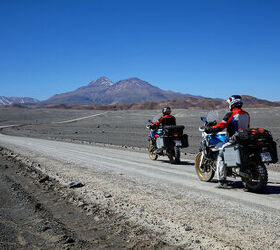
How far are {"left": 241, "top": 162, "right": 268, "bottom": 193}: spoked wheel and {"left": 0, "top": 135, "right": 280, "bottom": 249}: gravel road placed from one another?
180mm

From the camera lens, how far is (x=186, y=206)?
6.06 metres

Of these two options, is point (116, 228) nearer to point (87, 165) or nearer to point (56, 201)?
point (56, 201)

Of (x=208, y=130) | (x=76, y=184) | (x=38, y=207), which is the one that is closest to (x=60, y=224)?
(x=38, y=207)

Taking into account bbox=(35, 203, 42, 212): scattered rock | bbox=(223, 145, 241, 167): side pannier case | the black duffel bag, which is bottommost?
bbox=(35, 203, 42, 212): scattered rock

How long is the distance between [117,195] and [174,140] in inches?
212

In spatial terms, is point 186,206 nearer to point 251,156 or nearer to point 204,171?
point 251,156

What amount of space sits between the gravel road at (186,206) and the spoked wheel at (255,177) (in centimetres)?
18

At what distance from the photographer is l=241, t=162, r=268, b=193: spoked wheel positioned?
662 centimetres

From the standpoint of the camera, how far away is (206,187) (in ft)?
25.1

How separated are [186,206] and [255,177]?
1.79 metres

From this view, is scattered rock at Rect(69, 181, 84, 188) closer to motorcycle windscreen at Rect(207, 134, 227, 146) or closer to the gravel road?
the gravel road

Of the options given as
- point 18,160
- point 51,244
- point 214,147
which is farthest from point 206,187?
point 18,160

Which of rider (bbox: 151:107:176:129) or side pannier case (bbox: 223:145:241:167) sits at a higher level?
rider (bbox: 151:107:176:129)

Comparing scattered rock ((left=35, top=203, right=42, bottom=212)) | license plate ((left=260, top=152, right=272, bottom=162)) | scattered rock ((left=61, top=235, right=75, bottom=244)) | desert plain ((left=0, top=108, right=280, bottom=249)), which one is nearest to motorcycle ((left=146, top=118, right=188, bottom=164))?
desert plain ((left=0, top=108, right=280, bottom=249))
